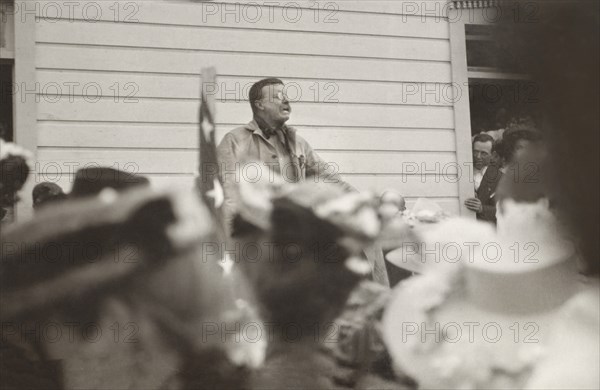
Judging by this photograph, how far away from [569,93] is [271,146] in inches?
65.3

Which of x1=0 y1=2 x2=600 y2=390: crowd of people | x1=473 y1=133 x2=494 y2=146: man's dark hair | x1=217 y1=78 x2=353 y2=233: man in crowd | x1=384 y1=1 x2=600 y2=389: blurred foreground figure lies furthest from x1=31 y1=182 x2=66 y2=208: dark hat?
x1=473 y1=133 x2=494 y2=146: man's dark hair

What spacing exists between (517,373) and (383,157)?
1.32 meters

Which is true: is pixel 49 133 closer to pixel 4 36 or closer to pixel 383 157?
pixel 4 36

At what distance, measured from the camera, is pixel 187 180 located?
377 cm

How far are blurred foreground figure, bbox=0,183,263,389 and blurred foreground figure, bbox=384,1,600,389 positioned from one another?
94 cm

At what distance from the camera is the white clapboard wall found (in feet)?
12.4

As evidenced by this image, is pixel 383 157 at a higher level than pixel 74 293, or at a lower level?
higher

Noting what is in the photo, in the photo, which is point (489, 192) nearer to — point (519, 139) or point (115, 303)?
point (519, 139)

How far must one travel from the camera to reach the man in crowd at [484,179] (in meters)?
4.07

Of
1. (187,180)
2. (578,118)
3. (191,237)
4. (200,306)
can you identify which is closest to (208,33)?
(187,180)

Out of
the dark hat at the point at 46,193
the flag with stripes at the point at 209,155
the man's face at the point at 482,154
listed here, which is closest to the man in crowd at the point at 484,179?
the man's face at the point at 482,154

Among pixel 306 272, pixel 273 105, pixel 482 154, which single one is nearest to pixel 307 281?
pixel 306 272

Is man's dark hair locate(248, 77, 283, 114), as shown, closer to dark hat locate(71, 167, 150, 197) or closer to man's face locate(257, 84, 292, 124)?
man's face locate(257, 84, 292, 124)

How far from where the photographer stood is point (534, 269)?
3918 millimetres
